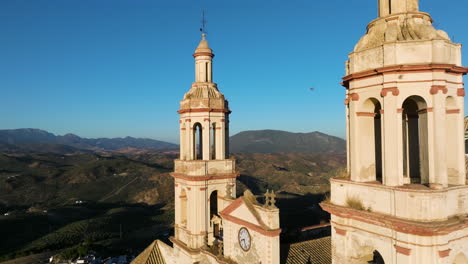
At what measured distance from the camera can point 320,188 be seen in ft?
280

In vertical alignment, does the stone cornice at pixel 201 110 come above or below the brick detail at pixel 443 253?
above

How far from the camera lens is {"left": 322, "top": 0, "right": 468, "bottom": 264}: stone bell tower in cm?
838

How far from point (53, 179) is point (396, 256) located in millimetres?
108519

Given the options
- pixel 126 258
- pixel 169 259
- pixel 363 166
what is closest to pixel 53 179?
pixel 126 258

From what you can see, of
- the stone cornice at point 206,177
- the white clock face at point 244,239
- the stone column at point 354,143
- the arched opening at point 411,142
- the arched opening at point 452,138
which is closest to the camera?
the arched opening at point 452,138

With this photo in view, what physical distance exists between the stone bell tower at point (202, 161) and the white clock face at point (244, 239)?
10.6 feet

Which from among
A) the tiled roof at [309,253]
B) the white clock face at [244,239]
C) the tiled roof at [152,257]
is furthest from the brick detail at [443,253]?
the tiled roof at [152,257]

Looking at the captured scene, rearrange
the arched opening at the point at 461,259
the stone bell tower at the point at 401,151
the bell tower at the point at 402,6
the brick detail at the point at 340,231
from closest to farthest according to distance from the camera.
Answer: the stone bell tower at the point at 401,151, the arched opening at the point at 461,259, the bell tower at the point at 402,6, the brick detail at the point at 340,231

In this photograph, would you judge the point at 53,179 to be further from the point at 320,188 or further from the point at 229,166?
the point at 229,166

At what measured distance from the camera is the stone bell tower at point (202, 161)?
18906mm

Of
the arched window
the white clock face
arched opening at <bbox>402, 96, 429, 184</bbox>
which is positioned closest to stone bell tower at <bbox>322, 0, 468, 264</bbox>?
arched opening at <bbox>402, 96, 429, 184</bbox>

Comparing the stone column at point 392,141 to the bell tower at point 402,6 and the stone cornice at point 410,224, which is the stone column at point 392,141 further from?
the bell tower at point 402,6

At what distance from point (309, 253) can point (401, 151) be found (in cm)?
828

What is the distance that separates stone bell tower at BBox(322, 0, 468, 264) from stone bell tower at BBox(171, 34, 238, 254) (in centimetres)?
950
